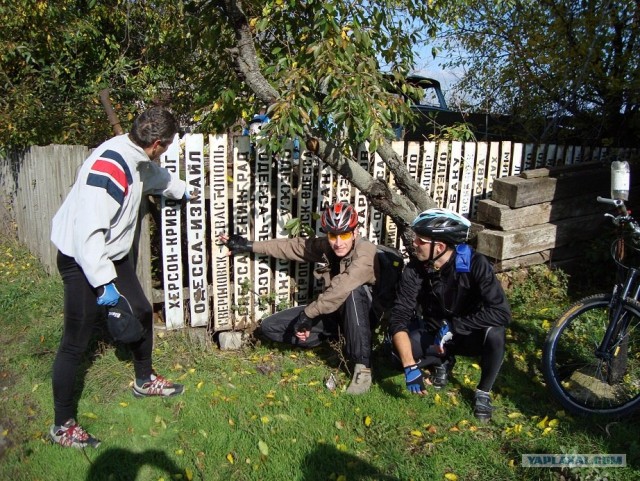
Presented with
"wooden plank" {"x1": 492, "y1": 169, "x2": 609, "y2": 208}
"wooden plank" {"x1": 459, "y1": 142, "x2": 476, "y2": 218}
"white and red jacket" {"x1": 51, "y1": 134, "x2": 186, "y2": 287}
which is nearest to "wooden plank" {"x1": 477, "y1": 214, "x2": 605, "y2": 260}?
"wooden plank" {"x1": 492, "y1": 169, "x2": 609, "y2": 208}

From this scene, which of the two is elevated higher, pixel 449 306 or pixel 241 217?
pixel 241 217

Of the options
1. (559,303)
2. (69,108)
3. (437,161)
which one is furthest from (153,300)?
(69,108)

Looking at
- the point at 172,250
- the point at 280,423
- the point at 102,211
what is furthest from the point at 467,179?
the point at 102,211

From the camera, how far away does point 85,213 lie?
10.5 feet

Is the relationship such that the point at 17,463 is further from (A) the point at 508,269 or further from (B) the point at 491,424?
(A) the point at 508,269

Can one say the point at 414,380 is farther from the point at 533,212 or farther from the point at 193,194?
the point at 533,212

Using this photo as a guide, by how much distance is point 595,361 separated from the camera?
3.91 meters

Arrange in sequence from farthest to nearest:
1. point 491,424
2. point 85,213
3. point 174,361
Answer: point 174,361 → point 491,424 → point 85,213

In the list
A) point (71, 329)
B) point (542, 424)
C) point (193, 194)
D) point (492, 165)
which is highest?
point (492, 165)

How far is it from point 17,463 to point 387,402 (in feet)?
7.87

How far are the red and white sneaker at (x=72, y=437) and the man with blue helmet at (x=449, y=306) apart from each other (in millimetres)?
2053

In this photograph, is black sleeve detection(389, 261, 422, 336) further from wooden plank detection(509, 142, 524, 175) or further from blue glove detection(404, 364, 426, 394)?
wooden plank detection(509, 142, 524, 175)

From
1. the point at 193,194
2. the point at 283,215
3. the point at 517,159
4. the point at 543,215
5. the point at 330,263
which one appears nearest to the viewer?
the point at 193,194

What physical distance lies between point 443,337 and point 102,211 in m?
2.41
